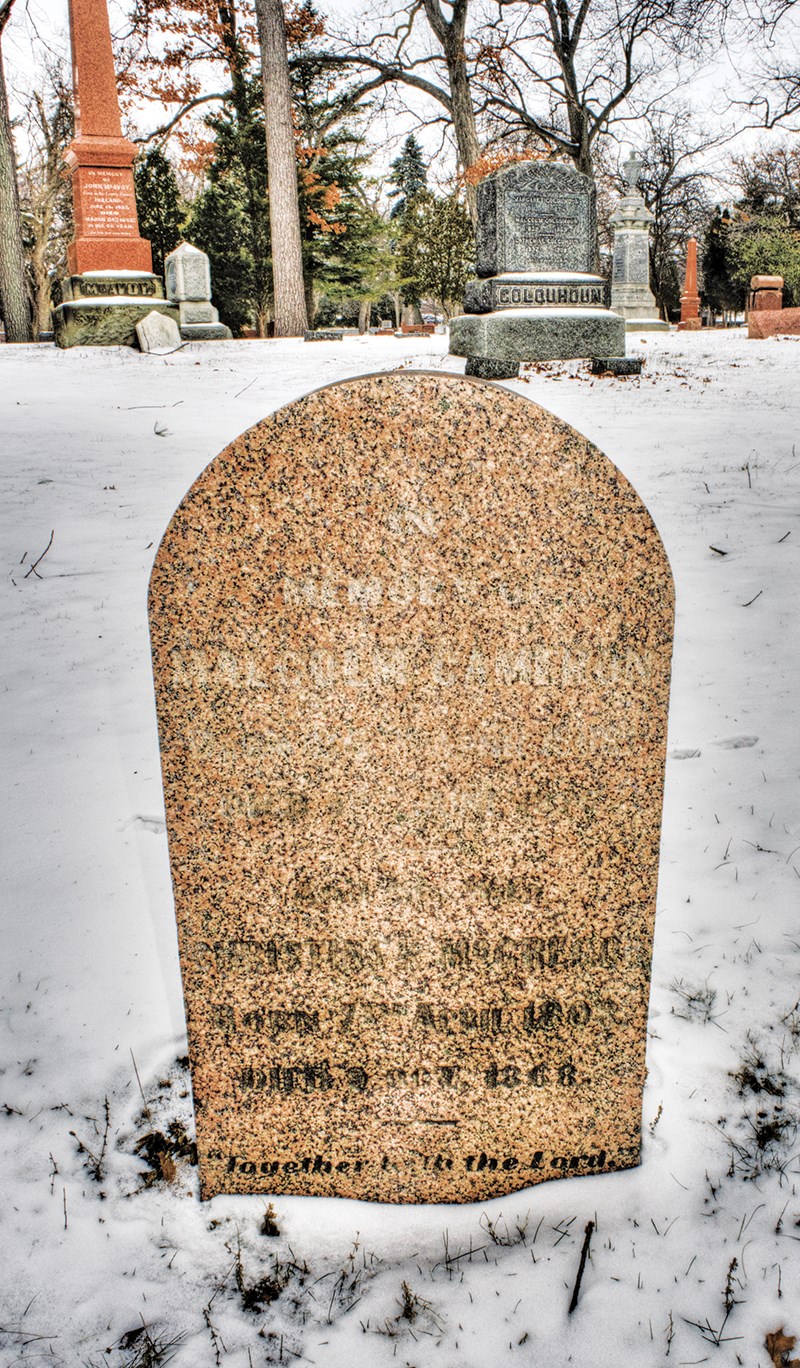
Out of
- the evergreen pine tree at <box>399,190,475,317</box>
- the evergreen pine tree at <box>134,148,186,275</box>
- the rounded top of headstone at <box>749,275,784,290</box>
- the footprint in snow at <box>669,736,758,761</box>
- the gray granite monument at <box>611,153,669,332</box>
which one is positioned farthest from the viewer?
the evergreen pine tree at <box>134,148,186,275</box>

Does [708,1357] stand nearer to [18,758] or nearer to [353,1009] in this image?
[353,1009]

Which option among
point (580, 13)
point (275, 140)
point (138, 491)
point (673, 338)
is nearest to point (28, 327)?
point (275, 140)

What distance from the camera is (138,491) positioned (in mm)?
7133

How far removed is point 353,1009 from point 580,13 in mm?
29913

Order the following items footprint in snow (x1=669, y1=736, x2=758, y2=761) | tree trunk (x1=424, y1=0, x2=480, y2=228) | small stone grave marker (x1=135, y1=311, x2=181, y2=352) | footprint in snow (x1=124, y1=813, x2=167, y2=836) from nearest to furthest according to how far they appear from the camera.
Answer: footprint in snow (x1=124, y1=813, x2=167, y2=836)
footprint in snow (x1=669, y1=736, x2=758, y2=761)
small stone grave marker (x1=135, y1=311, x2=181, y2=352)
tree trunk (x1=424, y1=0, x2=480, y2=228)

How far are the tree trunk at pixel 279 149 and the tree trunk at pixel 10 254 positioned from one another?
261 inches

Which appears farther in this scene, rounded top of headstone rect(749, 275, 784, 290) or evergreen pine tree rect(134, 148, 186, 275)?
evergreen pine tree rect(134, 148, 186, 275)

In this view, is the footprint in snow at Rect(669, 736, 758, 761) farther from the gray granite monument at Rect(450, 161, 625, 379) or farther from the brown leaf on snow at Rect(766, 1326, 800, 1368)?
the gray granite monument at Rect(450, 161, 625, 379)

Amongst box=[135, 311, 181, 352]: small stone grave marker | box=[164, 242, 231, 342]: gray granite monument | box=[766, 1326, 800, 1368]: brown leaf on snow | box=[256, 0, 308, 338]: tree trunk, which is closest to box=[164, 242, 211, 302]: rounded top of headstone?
box=[164, 242, 231, 342]: gray granite monument

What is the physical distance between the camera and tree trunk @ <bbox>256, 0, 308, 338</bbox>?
52.9ft

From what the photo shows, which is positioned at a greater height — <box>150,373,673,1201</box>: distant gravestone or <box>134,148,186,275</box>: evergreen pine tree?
<box>134,148,186,275</box>: evergreen pine tree

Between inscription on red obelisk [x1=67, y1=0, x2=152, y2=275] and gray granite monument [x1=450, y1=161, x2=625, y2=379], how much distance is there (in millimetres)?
6483

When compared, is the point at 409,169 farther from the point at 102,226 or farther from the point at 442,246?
the point at 102,226

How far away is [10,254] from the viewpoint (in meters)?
20.1
